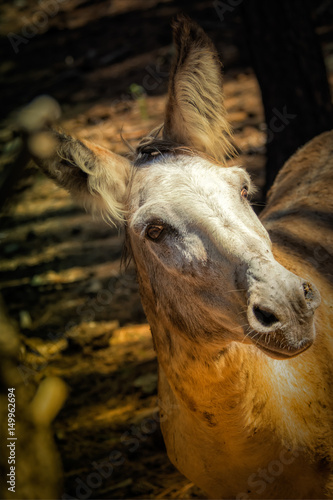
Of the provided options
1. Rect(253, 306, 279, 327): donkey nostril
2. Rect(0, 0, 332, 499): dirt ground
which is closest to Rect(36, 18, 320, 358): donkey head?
Rect(253, 306, 279, 327): donkey nostril

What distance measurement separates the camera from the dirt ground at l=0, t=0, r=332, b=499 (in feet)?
12.6

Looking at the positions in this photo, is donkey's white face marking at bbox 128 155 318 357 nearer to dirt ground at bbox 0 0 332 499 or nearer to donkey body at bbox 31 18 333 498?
donkey body at bbox 31 18 333 498

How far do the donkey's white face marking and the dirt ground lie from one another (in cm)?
64

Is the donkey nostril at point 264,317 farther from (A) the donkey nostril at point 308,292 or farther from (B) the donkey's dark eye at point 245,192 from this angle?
(B) the donkey's dark eye at point 245,192

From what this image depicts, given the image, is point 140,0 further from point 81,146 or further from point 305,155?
point 81,146

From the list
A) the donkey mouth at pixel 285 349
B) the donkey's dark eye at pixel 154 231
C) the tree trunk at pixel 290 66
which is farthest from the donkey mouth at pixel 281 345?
the tree trunk at pixel 290 66

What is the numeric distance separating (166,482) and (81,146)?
2808mm

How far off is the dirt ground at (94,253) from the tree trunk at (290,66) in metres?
1.10

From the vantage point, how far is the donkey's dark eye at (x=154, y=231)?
2.27m

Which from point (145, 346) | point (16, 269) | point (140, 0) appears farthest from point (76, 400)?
point (140, 0)

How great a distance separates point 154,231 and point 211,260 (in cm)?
37

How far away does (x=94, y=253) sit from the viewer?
613cm

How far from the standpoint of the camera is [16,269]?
6.07 meters

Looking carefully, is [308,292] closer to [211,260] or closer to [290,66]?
[211,260]
